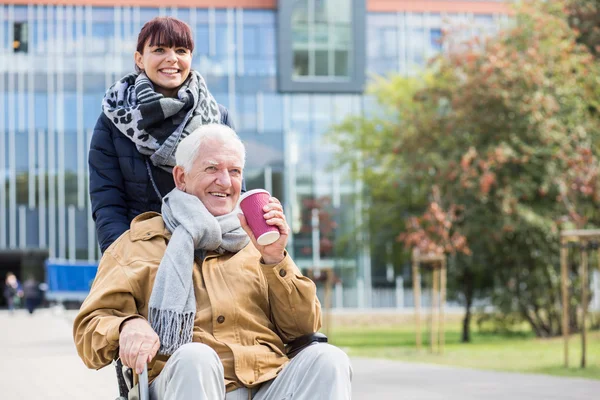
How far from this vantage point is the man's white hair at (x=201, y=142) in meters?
3.76

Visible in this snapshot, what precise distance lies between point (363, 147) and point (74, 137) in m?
20.5

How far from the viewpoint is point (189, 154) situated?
12.4 feet

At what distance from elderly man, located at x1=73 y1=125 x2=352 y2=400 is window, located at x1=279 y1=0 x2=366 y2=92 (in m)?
45.2

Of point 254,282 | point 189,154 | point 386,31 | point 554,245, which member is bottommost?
point 554,245

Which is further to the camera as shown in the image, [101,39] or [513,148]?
[101,39]

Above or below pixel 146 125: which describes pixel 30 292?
below

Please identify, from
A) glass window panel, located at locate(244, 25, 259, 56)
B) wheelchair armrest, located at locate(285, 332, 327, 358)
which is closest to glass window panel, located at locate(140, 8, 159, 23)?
glass window panel, located at locate(244, 25, 259, 56)

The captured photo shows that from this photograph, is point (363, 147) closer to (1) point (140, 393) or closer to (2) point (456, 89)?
(2) point (456, 89)

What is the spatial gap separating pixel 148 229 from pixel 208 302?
0.35 metres

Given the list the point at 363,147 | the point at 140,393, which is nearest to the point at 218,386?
the point at 140,393

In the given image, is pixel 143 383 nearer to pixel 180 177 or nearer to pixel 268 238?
pixel 268 238

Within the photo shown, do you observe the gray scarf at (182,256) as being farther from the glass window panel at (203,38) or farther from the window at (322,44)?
the glass window panel at (203,38)

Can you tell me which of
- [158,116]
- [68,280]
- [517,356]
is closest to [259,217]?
[158,116]

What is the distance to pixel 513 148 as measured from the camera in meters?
24.2
